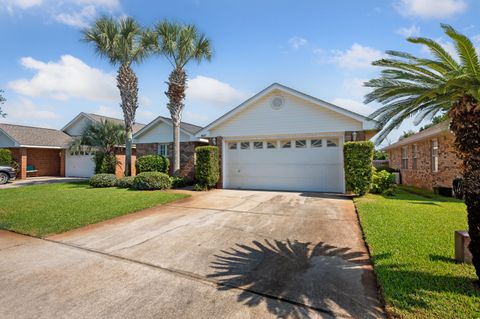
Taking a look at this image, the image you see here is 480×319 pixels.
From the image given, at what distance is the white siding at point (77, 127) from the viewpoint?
23664 millimetres

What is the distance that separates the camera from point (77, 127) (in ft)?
79.9

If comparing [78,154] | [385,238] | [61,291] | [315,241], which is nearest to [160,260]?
[61,291]

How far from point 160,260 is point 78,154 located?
21.8 metres

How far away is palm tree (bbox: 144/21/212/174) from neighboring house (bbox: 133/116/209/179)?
0.99 m

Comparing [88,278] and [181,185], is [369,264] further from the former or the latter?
[181,185]

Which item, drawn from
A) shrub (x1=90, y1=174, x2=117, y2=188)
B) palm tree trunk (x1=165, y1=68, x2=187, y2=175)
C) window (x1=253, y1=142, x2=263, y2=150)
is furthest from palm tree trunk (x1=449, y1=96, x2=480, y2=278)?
shrub (x1=90, y1=174, x2=117, y2=188)

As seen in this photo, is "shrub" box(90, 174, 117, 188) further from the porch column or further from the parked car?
the porch column

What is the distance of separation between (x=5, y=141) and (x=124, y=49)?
46.0 ft

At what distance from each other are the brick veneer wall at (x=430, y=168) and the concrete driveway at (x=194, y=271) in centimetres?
773

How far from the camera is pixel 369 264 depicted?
4207 millimetres

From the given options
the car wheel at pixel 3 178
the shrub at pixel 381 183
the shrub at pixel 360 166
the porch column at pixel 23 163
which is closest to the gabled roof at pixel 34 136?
the porch column at pixel 23 163

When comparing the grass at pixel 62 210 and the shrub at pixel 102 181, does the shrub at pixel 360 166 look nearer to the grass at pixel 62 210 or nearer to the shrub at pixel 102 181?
the grass at pixel 62 210

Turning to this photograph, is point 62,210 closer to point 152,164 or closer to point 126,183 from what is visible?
point 126,183

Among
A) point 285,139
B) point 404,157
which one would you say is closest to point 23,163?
point 285,139
